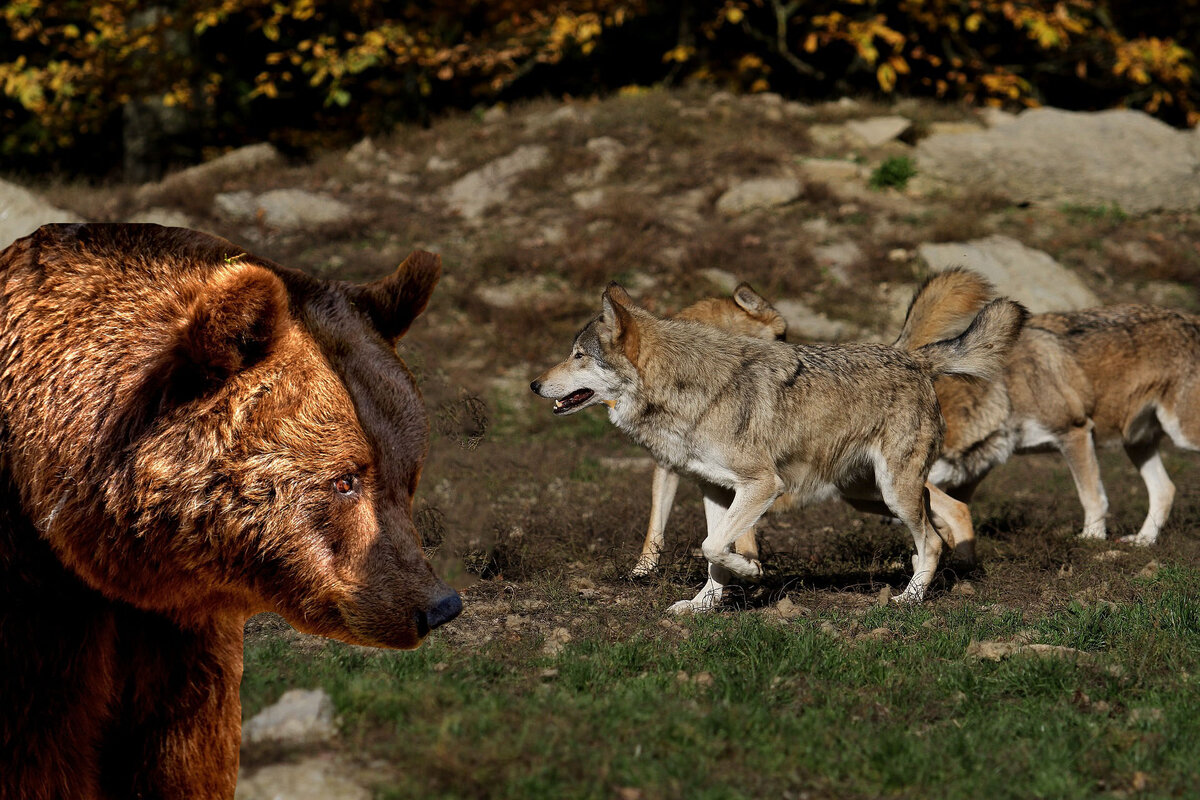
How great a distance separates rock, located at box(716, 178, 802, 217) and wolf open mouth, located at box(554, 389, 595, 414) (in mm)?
10071

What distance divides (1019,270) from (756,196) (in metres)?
4.08

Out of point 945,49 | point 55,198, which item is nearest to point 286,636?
point 55,198

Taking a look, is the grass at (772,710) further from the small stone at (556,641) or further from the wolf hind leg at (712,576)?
the wolf hind leg at (712,576)

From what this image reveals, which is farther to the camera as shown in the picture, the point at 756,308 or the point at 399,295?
the point at 756,308

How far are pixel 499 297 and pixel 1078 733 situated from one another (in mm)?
11676

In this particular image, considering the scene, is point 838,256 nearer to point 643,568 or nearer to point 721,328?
point 721,328

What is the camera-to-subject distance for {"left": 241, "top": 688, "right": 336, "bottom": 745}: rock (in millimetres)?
4375

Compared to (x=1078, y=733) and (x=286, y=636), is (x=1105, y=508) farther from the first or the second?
(x=286, y=636)

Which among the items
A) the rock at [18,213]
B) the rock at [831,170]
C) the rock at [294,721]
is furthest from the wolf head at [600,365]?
the rock at [831,170]

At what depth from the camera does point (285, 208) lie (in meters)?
18.1

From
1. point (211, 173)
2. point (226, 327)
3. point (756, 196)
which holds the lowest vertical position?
point (756, 196)

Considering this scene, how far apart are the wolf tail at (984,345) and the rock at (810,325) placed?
234 inches

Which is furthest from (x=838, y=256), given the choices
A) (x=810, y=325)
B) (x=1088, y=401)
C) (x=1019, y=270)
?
(x=1088, y=401)

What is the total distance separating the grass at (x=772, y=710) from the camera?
428cm
